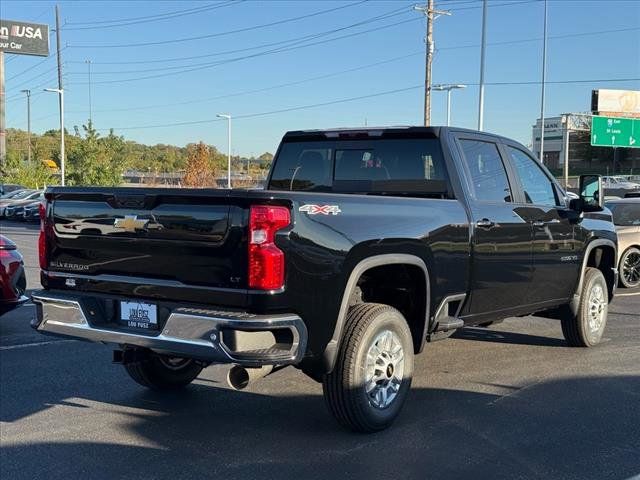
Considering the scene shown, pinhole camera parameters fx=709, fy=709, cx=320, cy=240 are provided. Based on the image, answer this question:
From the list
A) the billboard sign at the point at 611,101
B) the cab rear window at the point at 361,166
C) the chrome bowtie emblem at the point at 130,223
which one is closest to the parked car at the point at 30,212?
the cab rear window at the point at 361,166

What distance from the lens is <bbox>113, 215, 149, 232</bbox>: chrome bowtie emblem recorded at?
434 cm

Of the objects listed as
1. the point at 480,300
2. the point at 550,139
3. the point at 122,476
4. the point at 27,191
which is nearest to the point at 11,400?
the point at 122,476

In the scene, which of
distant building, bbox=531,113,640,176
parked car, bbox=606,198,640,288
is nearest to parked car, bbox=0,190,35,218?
parked car, bbox=606,198,640,288

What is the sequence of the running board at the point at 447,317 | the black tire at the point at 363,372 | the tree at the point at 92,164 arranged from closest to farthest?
the black tire at the point at 363,372 → the running board at the point at 447,317 → the tree at the point at 92,164

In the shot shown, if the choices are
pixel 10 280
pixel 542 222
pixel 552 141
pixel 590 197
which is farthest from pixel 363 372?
pixel 552 141

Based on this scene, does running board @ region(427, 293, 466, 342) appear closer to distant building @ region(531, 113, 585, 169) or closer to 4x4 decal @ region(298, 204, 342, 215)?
4x4 decal @ region(298, 204, 342, 215)

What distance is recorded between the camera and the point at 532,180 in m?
6.52

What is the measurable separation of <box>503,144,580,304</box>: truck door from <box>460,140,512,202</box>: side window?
0.67 feet

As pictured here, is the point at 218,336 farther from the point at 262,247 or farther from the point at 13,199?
the point at 13,199

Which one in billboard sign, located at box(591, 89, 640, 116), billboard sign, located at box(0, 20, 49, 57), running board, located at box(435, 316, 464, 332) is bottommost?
running board, located at box(435, 316, 464, 332)

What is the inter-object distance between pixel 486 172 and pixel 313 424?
2.53 meters

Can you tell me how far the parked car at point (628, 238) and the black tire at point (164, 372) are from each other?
29.1 feet

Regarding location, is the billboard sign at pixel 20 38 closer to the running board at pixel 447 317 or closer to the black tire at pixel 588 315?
the black tire at pixel 588 315

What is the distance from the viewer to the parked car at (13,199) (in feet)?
109
